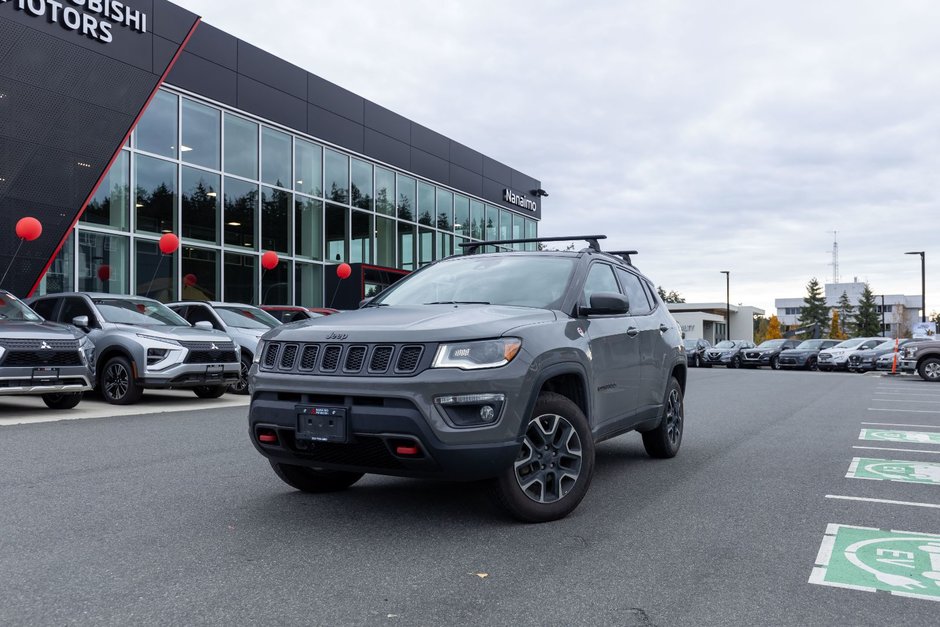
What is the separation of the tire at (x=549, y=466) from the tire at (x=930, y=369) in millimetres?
22916

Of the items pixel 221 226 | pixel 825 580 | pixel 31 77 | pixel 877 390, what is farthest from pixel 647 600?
pixel 221 226

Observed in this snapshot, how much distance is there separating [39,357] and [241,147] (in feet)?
47.8

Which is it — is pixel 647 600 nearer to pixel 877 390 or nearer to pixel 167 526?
pixel 167 526

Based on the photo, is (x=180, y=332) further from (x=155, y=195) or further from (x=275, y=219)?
(x=275, y=219)

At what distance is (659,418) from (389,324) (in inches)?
127

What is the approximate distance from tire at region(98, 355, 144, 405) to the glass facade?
7.89 m

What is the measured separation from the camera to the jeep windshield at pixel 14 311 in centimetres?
1087

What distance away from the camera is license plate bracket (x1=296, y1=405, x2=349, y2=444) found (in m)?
4.40

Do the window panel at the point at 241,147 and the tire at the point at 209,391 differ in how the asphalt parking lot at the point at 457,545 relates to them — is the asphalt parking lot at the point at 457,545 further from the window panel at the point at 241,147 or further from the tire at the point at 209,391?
the window panel at the point at 241,147

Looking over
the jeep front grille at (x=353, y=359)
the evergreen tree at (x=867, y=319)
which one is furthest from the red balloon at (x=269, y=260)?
the evergreen tree at (x=867, y=319)

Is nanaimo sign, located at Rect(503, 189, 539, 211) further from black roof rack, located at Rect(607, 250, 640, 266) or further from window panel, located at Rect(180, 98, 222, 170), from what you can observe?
black roof rack, located at Rect(607, 250, 640, 266)

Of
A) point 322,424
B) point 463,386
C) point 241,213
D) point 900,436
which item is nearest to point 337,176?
point 241,213

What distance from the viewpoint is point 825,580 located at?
12.6ft

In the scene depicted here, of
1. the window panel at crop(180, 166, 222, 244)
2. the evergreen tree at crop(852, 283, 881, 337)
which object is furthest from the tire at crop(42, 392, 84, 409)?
the evergreen tree at crop(852, 283, 881, 337)
